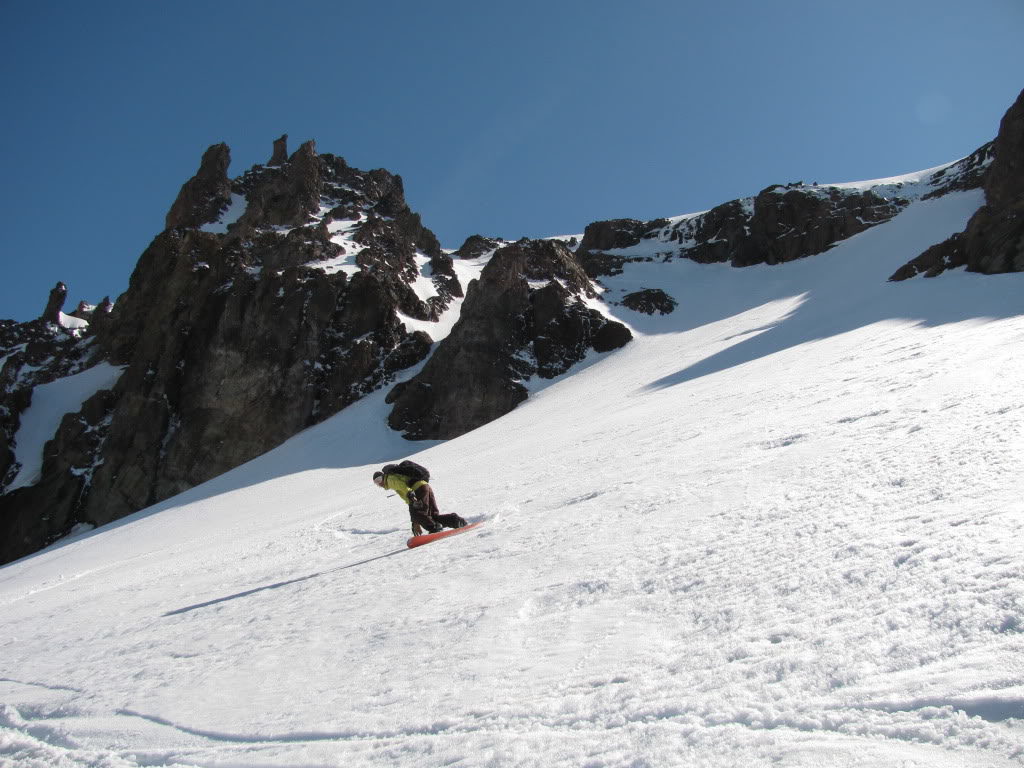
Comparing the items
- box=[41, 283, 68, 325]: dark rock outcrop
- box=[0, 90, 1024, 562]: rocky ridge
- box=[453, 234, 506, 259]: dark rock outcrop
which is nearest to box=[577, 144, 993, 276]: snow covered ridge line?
box=[0, 90, 1024, 562]: rocky ridge

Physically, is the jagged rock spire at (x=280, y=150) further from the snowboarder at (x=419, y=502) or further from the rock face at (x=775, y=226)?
the snowboarder at (x=419, y=502)

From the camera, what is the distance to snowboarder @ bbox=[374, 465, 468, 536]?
871 cm

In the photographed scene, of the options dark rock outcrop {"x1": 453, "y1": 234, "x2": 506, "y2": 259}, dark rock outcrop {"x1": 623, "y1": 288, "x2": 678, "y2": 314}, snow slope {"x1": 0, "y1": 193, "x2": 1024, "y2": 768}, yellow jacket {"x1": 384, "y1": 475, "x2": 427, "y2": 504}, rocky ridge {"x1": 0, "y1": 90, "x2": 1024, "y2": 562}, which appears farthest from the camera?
dark rock outcrop {"x1": 453, "y1": 234, "x2": 506, "y2": 259}

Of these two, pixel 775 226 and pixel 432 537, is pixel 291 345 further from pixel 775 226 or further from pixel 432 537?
pixel 775 226

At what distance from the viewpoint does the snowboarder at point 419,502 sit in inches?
343

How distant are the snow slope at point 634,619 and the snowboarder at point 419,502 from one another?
43cm

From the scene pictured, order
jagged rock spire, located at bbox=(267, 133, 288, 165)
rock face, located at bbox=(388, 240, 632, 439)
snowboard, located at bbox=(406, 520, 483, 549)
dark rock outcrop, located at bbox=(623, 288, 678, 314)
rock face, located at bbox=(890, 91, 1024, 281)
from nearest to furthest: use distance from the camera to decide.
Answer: snowboard, located at bbox=(406, 520, 483, 549), rock face, located at bbox=(890, 91, 1024, 281), rock face, located at bbox=(388, 240, 632, 439), dark rock outcrop, located at bbox=(623, 288, 678, 314), jagged rock spire, located at bbox=(267, 133, 288, 165)

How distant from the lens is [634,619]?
155 inches

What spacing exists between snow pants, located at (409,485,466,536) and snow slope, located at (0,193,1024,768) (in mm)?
400

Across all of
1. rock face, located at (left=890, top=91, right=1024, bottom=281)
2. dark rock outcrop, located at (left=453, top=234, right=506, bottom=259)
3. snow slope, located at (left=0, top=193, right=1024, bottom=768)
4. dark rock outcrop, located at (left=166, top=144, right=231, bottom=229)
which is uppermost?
dark rock outcrop, located at (left=166, top=144, right=231, bottom=229)

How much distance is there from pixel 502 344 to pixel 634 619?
3370cm

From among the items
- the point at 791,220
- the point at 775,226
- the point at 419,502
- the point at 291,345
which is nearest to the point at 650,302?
the point at 775,226

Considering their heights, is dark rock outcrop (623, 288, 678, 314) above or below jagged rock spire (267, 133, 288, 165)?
below

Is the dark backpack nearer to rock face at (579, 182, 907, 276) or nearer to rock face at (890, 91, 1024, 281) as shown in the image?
rock face at (890, 91, 1024, 281)
